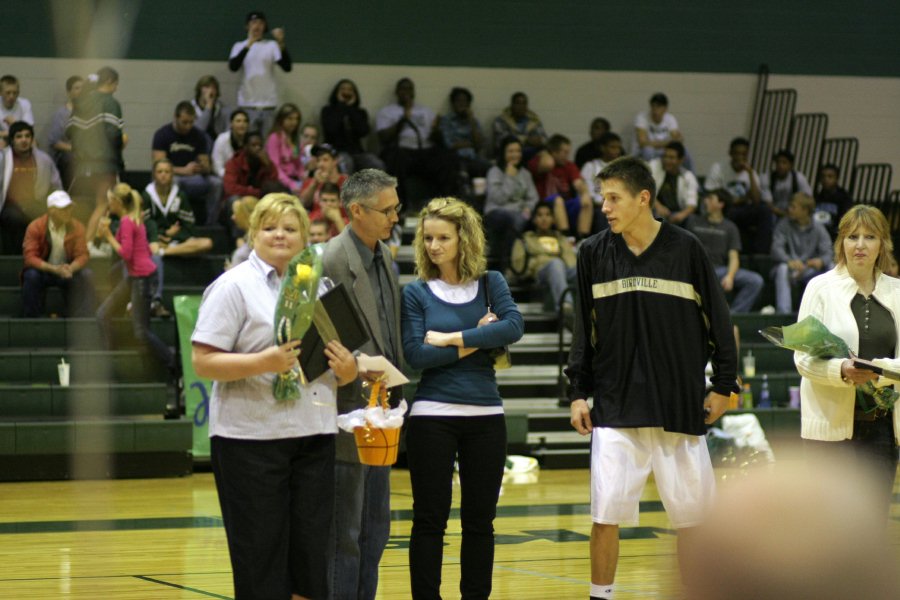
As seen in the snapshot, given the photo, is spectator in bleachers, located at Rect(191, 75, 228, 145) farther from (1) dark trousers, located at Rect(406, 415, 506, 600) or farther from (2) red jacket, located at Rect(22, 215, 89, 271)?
(1) dark trousers, located at Rect(406, 415, 506, 600)

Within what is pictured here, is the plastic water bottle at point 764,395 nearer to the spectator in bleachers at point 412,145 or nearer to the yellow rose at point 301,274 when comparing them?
the spectator in bleachers at point 412,145

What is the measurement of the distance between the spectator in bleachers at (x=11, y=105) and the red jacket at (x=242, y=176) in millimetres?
1977

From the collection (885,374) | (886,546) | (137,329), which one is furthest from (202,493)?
(886,546)

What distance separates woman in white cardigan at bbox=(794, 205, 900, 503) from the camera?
495 cm

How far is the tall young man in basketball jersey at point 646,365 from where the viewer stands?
458 centimetres

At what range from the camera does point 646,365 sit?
463cm

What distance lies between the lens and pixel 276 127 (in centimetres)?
1320

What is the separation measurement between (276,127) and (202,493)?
540 cm

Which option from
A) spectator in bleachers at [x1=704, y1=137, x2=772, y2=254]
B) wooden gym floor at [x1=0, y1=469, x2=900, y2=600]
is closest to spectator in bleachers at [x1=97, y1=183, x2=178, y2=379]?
wooden gym floor at [x1=0, y1=469, x2=900, y2=600]

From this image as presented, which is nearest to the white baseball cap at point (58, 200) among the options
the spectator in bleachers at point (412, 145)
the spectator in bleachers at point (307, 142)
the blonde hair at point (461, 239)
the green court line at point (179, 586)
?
the spectator in bleachers at point (307, 142)

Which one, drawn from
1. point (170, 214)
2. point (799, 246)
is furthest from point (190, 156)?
Answer: point (799, 246)

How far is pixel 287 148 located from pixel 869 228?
28.6ft

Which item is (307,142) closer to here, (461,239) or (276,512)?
(461,239)

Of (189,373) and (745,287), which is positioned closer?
(189,373)
